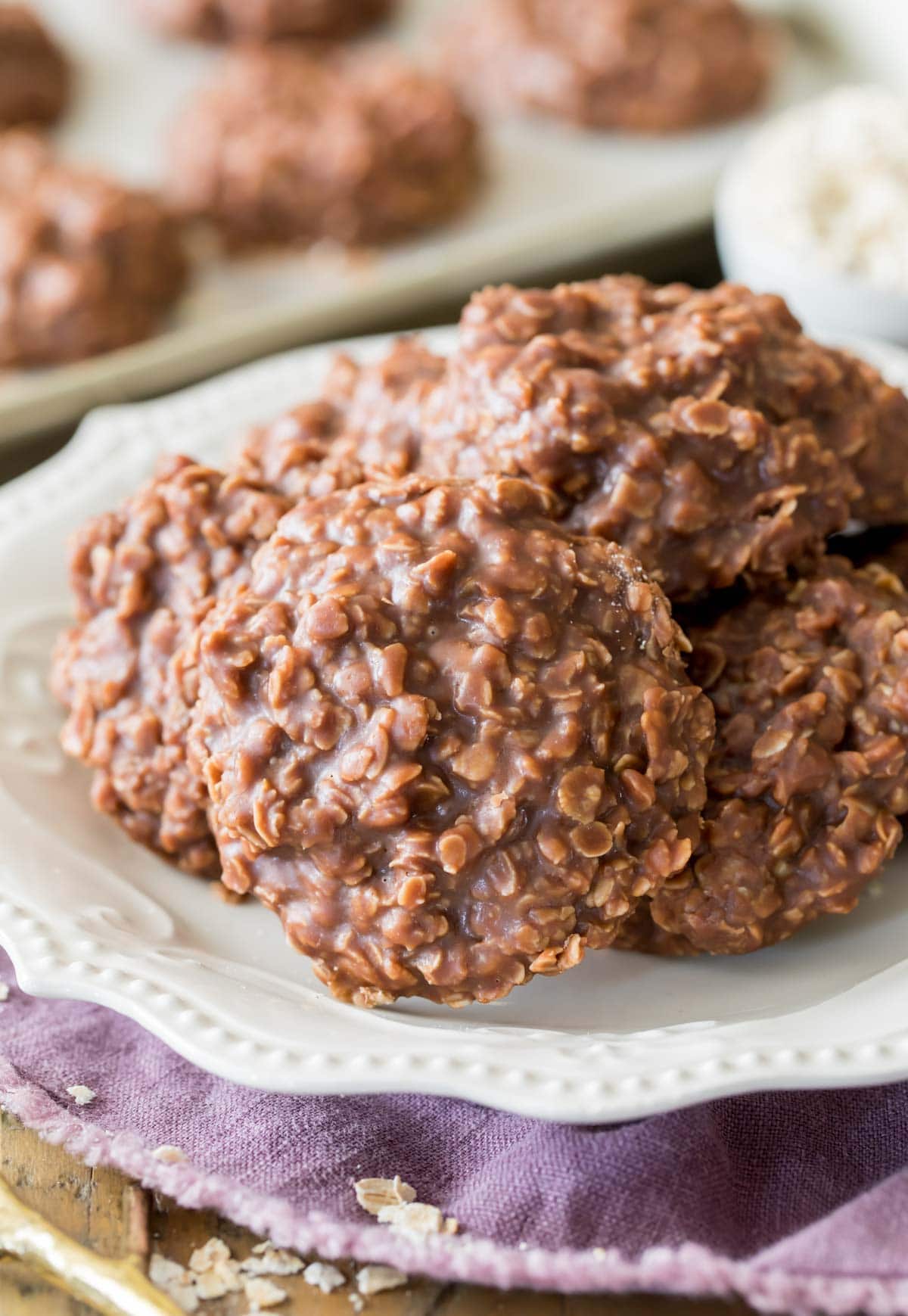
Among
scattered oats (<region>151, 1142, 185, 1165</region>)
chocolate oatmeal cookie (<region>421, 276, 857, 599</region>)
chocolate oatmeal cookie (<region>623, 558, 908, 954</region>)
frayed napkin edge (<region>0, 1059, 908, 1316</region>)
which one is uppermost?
chocolate oatmeal cookie (<region>421, 276, 857, 599</region>)

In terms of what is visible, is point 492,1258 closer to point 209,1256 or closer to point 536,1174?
point 536,1174

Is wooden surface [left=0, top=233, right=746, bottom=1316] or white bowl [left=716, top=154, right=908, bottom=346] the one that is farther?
white bowl [left=716, top=154, right=908, bottom=346]

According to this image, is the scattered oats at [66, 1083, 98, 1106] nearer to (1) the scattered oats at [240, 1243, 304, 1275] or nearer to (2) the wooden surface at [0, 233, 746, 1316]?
(2) the wooden surface at [0, 233, 746, 1316]

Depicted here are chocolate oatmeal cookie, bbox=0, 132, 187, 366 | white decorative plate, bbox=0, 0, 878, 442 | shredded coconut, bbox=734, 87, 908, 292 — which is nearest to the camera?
shredded coconut, bbox=734, 87, 908, 292

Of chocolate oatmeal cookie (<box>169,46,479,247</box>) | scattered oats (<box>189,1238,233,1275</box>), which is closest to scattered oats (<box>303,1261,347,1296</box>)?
scattered oats (<box>189,1238,233,1275</box>)

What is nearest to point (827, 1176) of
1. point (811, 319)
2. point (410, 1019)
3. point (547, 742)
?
point (410, 1019)

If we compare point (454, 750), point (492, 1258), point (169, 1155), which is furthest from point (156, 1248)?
point (454, 750)
